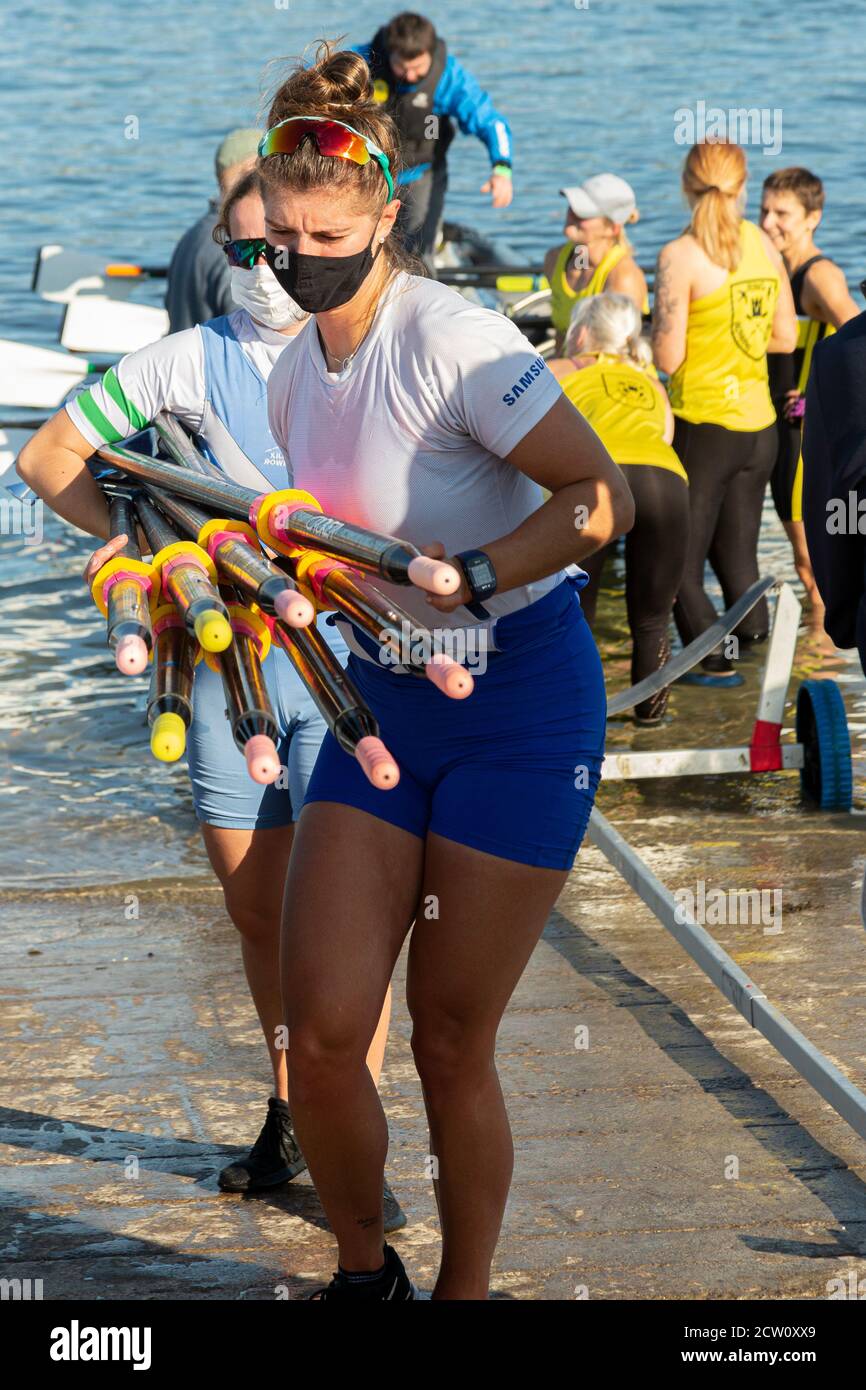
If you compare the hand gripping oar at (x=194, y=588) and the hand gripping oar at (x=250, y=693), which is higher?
the hand gripping oar at (x=194, y=588)

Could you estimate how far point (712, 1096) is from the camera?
161 inches

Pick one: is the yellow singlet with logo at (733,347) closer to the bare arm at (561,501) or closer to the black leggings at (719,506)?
the black leggings at (719,506)

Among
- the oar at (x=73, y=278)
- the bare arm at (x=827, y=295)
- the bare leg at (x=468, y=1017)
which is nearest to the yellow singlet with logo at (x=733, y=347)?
the bare arm at (x=827, y=295)

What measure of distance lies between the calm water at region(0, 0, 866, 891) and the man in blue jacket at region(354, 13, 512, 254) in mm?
1621

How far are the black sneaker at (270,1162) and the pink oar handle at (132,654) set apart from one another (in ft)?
4.90

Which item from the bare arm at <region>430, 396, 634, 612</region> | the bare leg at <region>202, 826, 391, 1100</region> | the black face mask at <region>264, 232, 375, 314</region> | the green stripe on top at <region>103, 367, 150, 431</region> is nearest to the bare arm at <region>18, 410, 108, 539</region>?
the green stripe on top at <region>103, 367, 150, 431</region>

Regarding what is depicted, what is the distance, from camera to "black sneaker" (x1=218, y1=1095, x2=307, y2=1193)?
375 cm

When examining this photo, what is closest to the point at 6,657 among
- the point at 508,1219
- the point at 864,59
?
the point at 508,1219

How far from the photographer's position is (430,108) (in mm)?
11344

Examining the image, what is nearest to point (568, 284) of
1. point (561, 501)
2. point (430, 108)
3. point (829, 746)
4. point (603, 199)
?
point (603, 199)

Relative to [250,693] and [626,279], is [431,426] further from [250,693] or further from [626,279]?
[626,279]

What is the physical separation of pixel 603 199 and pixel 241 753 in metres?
5.55

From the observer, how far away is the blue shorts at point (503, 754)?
9.43 ft
